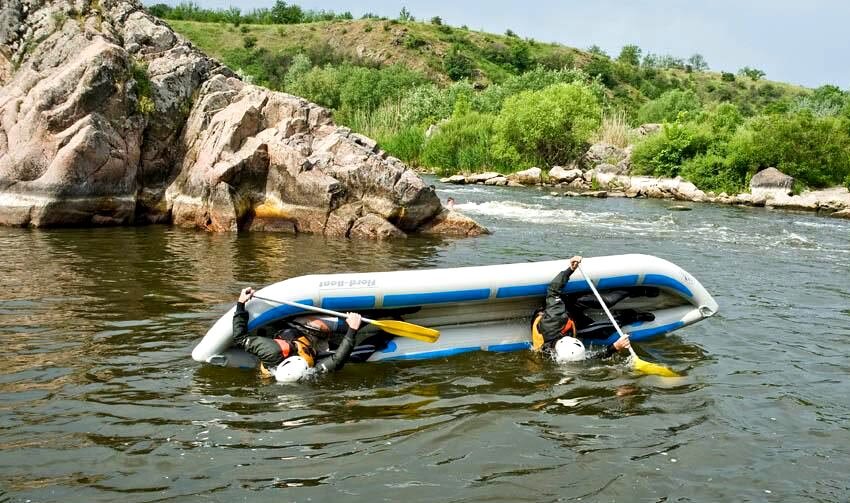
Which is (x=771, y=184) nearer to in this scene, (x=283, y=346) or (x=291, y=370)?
(x=283, y=346)

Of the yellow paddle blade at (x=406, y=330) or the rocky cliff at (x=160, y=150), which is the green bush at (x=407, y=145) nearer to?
the rocky cliff at (x=160, y=150)

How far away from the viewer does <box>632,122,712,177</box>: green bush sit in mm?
32875

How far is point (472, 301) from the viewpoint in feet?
23.1

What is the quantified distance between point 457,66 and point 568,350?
80.4 m

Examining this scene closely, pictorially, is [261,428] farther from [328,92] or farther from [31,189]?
[328,92]

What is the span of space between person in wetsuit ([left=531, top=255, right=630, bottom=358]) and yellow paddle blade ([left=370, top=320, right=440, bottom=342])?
1.12 metres

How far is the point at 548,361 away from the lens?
680 centimetres

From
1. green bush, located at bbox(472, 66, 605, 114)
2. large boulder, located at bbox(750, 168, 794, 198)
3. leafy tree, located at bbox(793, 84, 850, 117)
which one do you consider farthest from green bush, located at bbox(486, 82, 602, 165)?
leafy tree, located at bbox(793, 84, 850, 117)

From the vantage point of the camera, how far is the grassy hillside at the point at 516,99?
100 ft

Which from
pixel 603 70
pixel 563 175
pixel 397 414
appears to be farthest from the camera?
pixel 603 70

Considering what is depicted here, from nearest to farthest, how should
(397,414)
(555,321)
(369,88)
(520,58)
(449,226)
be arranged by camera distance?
(397,414) < (555,321) < (449,226) < (369,88) < (520,58)

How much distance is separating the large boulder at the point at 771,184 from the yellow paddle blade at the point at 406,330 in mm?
24429

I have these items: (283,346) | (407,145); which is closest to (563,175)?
(407,145)

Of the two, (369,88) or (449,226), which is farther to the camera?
(369,88)
